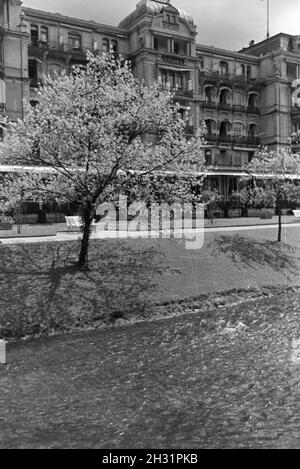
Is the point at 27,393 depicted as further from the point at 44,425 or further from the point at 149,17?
the point at 149,17

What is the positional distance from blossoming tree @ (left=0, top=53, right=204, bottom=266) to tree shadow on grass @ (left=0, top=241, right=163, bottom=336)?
4.40ft

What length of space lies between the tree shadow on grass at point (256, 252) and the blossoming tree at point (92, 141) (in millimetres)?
5073

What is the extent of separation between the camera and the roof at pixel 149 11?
49.2m

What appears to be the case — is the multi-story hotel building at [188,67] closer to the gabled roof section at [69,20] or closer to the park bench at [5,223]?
the gabled roof section at [69,20]

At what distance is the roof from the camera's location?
162 ft

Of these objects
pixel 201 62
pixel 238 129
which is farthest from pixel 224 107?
pixel 201 62

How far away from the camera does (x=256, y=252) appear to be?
23141mm

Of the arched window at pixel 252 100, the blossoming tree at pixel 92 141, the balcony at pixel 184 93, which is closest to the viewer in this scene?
the blossoming tree at pixel 92 141

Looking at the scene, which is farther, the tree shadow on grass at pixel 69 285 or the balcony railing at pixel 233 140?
the balcony railing at pixel 233 140

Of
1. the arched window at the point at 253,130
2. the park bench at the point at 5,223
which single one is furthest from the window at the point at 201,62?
the park bench at the point at 5,223

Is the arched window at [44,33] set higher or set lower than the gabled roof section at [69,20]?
lower

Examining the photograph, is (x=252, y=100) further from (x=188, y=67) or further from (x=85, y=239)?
(x=85, y=239)

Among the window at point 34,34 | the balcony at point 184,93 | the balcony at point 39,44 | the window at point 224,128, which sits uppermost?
the window at point 34,34

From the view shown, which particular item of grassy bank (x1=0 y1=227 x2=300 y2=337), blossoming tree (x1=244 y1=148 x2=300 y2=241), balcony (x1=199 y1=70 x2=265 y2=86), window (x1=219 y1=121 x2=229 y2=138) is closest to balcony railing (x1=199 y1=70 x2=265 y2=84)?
balcony (x1=199 y1=70 x2=265 y2=86)
